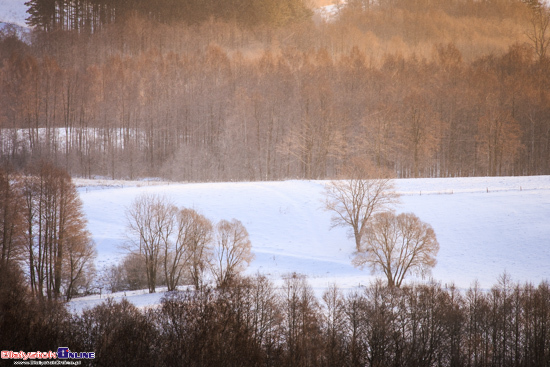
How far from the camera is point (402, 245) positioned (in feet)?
105

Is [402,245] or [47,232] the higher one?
[47,232]

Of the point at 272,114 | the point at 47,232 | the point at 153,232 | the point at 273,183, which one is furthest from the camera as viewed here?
the point at 272,114

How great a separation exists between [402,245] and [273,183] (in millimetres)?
20296

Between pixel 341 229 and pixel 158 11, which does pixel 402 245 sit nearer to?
pixel 341 229

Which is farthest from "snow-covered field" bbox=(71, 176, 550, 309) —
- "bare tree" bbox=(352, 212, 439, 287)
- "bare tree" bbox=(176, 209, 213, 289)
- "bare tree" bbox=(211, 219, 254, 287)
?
"bare tree" bbox=(176, 209, 213, 289)

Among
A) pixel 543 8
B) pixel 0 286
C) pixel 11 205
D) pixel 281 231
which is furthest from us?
pixel 543 8

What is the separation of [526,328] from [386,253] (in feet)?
34.3

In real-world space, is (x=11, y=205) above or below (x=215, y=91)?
below

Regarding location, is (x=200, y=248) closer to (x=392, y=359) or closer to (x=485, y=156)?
(x=392, y=359)

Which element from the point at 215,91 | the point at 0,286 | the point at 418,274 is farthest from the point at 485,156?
the point at 0,286

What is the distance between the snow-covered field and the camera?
105 feet

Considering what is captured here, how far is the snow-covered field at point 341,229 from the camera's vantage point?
105ft

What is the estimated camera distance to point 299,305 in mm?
24594

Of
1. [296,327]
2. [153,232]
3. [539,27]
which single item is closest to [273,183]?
[153,232]
